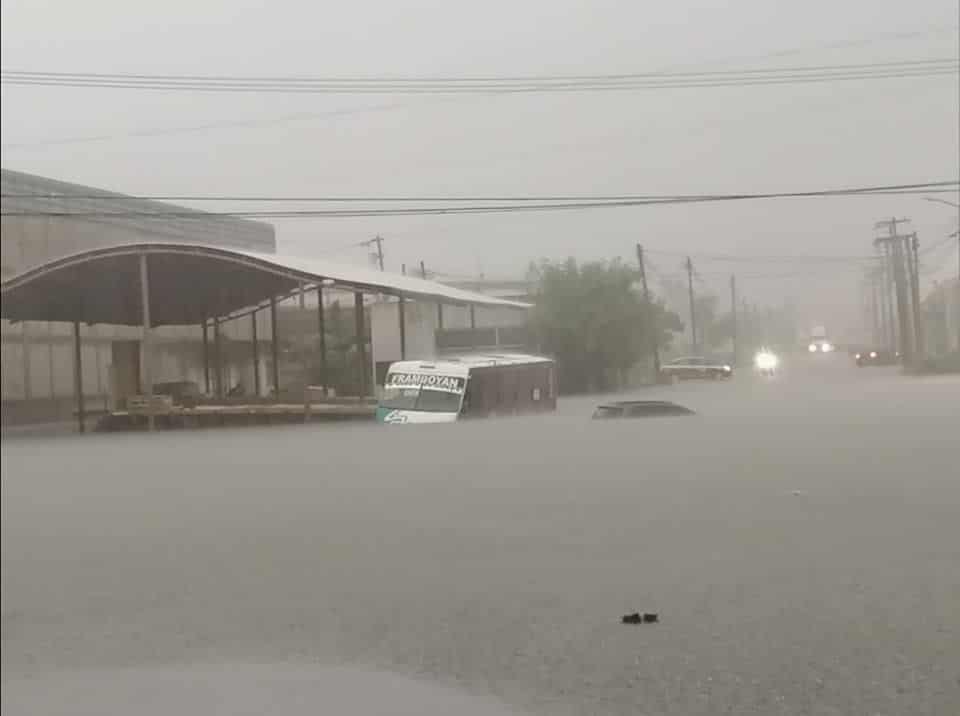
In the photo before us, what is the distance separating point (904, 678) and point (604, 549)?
914 mm

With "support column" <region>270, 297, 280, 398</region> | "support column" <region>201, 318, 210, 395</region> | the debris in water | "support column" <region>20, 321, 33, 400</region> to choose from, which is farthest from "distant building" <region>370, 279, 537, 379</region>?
"support column" <region>20, 321, 33, 400</region>

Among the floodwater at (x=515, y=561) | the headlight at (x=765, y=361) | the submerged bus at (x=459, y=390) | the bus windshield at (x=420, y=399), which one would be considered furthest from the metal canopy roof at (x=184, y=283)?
the headlight at (x=765, y=361)

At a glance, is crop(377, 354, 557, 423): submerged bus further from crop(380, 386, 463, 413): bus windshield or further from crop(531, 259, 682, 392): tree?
crop(531, 259, 682, 392): tree

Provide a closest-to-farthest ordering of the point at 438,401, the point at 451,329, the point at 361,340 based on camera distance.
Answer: the point at 438,401, the point at 361,340, the point at 451,329

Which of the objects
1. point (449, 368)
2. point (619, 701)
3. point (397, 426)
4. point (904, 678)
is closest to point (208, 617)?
point (397, 426)

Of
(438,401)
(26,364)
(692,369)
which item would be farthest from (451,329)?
(26,364)

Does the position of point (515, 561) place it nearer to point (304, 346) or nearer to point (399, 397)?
point (399, 397)

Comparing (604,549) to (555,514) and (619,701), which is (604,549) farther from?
(619,701)

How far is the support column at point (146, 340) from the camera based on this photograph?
138 inches

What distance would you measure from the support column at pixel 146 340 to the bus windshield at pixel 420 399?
2.85 feet

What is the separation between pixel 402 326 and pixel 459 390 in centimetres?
32

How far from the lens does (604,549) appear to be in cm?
292

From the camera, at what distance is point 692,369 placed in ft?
11.2

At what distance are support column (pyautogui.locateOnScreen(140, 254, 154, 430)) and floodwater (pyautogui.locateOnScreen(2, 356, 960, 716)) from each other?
0.16m
